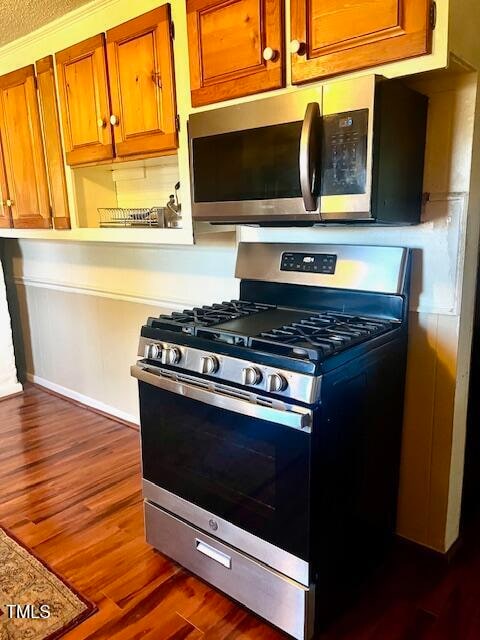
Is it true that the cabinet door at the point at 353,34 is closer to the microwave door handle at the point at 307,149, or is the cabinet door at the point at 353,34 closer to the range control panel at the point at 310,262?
the microwave door handle at the point at 307,149

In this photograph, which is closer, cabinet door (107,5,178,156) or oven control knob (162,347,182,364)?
oven control knob (162,347,182,364)

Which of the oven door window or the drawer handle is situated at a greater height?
the oven door window

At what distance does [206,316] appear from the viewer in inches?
72.6

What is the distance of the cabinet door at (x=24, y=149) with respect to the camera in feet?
8.46

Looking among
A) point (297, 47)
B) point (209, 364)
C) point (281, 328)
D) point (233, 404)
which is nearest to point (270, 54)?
point (297, 47)

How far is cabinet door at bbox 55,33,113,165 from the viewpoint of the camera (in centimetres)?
217

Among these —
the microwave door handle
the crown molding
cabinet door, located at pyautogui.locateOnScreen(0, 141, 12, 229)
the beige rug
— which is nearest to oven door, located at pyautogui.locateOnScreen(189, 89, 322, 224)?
the microwave door handle

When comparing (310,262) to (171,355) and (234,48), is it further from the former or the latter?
(234,48)

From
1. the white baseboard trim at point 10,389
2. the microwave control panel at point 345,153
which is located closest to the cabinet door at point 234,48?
the microwave control panel at point 345,153

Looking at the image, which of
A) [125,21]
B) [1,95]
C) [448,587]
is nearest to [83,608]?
[448,587]

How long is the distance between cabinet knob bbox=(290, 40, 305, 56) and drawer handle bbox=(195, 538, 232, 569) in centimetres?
162

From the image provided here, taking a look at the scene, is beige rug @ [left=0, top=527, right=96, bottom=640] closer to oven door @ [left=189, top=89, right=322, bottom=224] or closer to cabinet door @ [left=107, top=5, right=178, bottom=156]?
oven door @ [left=189, top=89, right=322, bottom=224]

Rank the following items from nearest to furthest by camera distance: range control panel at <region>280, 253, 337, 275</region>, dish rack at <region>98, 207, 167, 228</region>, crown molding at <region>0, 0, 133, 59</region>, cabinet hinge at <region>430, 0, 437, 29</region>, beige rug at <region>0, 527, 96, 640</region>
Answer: cabinet hinge at <region>430, 0, 437, 29</region>
beige rug at <region>0, 527, 96, 640</region>
range control panel at <region>280, 253, 337, 275</region>
crown molding at <region>0, 0, 133, 59</region>
dish rack at <region>98, 207, 167, 228</region>

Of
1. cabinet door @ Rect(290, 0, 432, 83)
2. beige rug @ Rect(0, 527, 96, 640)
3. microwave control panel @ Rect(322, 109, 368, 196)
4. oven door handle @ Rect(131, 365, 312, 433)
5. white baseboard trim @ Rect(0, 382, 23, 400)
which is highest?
cabinet door @ Rect(290, 0, 432, 83)
